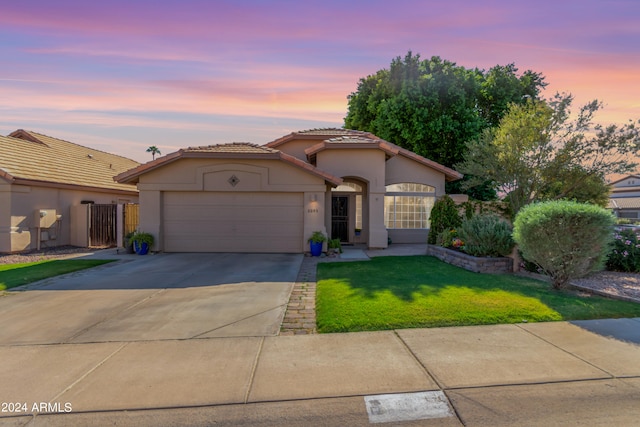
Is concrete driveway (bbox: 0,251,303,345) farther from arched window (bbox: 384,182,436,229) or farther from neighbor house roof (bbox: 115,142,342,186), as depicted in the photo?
arched window (bbox: 384,182,436,229)

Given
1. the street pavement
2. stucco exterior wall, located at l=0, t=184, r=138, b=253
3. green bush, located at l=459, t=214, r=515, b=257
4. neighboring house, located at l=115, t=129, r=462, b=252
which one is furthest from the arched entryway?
stucco exterior wall, located at l=0, t=184, r=138, b=253

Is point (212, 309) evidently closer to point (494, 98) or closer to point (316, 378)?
point (316, 378)

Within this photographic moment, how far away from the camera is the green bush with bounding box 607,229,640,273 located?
947 centimetres

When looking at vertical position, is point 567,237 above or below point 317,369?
above

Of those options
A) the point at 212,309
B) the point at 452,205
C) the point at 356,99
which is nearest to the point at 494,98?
the point at 356,99

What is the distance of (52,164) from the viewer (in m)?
16.5

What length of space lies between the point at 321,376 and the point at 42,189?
1611cm

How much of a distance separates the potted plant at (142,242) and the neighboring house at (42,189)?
4611 millimetres

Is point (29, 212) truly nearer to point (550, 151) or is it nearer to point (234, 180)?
point (234, 180)

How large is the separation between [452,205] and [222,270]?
884 centimetres

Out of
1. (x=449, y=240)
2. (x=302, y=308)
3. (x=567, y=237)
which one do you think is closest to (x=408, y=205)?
(x=449, y=240)

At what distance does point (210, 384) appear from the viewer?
3.79m

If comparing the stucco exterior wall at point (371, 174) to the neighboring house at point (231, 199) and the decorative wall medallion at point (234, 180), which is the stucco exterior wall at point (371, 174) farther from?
the decorative wall medallion at point (234, 180)

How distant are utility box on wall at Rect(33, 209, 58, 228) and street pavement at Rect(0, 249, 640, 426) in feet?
35.4
